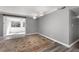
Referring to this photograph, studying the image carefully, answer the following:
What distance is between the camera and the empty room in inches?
53.3

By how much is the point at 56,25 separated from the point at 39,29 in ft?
1.10

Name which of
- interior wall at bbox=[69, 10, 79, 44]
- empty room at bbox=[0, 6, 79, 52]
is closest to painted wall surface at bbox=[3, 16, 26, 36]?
empty room at bbox=[0, 6, 79, 52]

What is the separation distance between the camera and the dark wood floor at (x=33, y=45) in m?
1.37

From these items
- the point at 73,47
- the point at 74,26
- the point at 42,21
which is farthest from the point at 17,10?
the point at 73,47

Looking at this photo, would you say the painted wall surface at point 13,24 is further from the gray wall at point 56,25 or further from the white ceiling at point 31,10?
the gray wall at point 56,25

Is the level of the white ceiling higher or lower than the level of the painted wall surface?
higher

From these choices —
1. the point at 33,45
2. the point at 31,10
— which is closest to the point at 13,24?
the point at 31,10

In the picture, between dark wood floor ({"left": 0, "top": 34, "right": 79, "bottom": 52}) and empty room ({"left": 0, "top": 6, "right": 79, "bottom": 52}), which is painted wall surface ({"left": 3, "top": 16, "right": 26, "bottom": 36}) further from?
dark wood floor ({"left": 0, "top": 34, "right": 79, "bottom": 52})

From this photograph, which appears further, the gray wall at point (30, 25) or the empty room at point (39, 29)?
the gray wall at point (30, 25)

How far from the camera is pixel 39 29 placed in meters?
1.50

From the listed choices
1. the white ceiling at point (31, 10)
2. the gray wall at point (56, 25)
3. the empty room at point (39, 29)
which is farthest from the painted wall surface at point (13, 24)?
the gray wall at point (56, 25)

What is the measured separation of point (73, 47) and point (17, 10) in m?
1.23

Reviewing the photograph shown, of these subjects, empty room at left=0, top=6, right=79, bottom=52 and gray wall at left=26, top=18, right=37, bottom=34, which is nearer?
empty room at left=0, top=6, right=79, bottom=52
